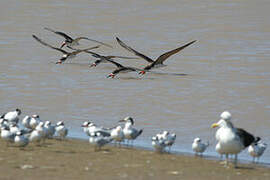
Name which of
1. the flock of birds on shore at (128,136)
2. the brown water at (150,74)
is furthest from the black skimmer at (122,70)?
the flock of birds on shore at (128,136)

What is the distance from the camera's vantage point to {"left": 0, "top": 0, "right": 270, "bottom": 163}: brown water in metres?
15.5

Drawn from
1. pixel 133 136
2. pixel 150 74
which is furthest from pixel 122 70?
pixel 133 136

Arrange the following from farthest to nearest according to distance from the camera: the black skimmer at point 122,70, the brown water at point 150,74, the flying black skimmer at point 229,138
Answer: the black skimmer at point 122,70 → the brown water at point 150,74 → the flying black skimmer at point 229,138

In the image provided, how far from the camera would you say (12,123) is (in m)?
13.0

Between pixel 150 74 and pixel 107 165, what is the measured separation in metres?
11.9

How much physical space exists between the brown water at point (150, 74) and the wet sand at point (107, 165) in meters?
1.63

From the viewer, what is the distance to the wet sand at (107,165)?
9492mm

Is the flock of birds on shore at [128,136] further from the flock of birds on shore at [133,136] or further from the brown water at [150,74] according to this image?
the brown water at [150,74]

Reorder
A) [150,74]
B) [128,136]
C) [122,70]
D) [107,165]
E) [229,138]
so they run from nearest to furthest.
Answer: [107,165] → [229,138] → [128,136] → [122,70] → [150,74]

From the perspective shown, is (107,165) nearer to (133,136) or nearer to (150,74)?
(133,136)

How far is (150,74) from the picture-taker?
21.9 metres

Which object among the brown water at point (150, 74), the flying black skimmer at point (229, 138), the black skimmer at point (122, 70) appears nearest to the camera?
the flying black skimmer at point (229, 138)

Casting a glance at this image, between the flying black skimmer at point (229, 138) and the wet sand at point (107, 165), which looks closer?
the wet sand at point (107, 165)

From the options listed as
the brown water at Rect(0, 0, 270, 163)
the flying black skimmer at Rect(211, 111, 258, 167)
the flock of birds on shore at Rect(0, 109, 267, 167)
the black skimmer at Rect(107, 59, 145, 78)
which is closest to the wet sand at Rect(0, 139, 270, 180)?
the flock of birds on shore at Rect(0, 109, 267, 167)
